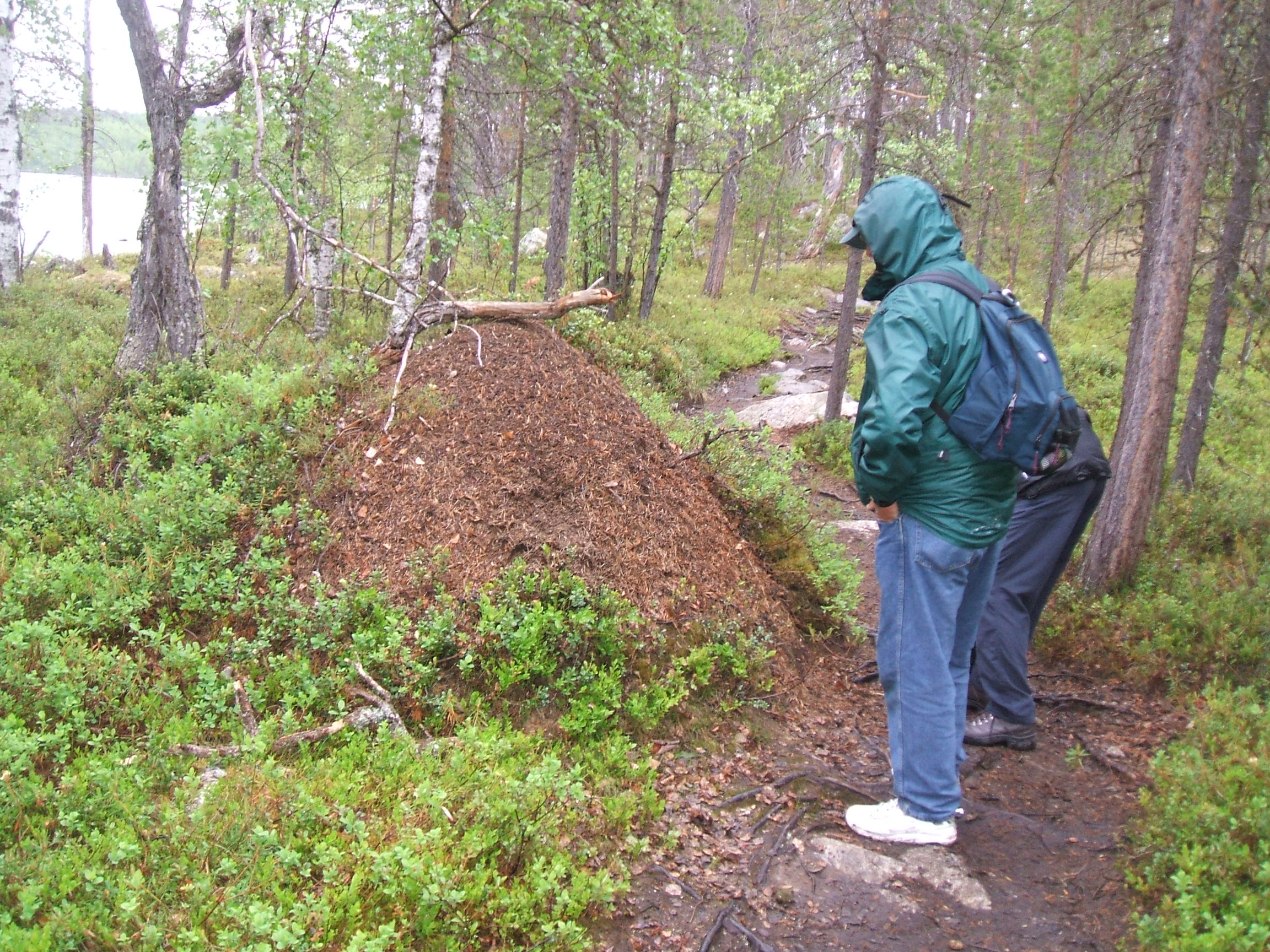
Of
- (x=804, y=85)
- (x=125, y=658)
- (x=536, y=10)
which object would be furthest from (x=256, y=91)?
(x=804, y=85)

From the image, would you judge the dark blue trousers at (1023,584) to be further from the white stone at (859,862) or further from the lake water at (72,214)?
the lake water at (72,214)

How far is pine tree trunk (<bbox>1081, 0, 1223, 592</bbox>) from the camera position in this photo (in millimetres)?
6246

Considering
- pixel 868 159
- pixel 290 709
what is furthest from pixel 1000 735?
pixel 868 159

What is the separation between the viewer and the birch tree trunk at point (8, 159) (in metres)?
13.2

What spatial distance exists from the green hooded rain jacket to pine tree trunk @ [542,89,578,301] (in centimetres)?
1129

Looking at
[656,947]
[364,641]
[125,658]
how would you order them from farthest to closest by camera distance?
[364,641]
[125,658]
[656,947]

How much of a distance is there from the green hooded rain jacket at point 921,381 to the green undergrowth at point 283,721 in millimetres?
1799

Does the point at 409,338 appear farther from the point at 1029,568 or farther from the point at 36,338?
the point at 36,338

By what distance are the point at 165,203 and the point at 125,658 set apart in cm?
581

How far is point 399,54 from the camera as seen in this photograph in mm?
8773

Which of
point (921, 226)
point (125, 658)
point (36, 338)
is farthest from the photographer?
point (36, 338)

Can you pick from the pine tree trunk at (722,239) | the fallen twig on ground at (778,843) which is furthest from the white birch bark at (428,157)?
the pine tree trunk at (722,239)

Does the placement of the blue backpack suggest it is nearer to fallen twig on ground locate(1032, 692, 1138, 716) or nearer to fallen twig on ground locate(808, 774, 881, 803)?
fallen twig on ground locate(808, 774, 881, 803)

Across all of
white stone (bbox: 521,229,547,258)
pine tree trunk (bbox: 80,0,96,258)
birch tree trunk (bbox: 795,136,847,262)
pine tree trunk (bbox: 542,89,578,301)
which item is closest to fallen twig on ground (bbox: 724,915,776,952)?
pine tree trunk (bbox: 542,89,578,301)
